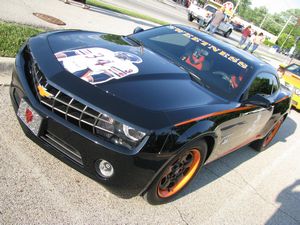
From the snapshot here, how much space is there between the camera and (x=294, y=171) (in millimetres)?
5684

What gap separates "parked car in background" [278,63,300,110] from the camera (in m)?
10.3

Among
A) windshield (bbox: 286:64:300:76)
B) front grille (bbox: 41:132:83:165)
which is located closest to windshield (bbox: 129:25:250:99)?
front grille (bbox: 41:132:83:165)

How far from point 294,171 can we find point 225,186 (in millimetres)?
2109

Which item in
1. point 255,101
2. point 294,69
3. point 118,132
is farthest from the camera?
point 294,69

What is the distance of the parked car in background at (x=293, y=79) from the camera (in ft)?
33.7

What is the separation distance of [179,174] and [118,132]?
3.35 ft

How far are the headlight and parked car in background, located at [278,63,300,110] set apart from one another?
862 cm

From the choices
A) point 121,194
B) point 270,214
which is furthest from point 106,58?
point 270,214

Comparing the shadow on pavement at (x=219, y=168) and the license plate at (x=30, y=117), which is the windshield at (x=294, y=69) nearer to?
the shadow on pavement at (x=219, y=168)

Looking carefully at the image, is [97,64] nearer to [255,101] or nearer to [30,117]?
[30,117]

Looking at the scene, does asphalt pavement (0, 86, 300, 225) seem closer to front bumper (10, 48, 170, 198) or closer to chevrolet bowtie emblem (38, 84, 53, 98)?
front bumper (10, 48, 170, 198)

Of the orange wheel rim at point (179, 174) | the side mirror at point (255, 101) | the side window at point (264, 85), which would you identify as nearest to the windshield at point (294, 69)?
the side window at point (264, 85)

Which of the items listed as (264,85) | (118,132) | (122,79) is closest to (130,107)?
(118,132)

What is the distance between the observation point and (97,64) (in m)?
3.09
